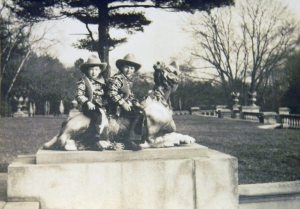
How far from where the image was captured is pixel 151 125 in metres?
5.16

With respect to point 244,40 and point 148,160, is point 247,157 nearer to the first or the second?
point 148,160

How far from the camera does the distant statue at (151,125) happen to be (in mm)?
5020

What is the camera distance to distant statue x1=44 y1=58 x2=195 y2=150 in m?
5.02

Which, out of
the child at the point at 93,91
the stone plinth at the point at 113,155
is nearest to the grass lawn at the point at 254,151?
the stone plinth at the point at 113,155

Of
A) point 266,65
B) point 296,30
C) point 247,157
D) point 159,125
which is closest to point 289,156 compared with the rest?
point 247,157

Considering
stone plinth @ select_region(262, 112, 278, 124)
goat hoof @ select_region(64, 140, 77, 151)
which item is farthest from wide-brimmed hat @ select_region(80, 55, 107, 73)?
stone plinth @ select_region(262, 112, 278, 124)

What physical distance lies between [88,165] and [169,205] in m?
0.98

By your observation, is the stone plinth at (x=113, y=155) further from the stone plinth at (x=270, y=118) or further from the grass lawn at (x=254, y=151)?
the stone plinth at (x=270, y=118)

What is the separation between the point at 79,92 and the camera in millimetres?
5109

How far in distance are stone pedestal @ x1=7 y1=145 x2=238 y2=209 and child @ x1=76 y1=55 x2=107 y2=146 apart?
480 millimetres

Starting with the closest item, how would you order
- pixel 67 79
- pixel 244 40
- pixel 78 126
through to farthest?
pixel 78 126
pixel 244 40
pixel 67 79

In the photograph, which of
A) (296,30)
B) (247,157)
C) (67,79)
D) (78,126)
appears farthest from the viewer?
(67,79)

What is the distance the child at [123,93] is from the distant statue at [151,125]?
7 cm

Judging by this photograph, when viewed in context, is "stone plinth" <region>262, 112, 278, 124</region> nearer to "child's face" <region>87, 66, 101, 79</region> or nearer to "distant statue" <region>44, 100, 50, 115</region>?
"child's face" <region>87, 66, 101, 79</region>
